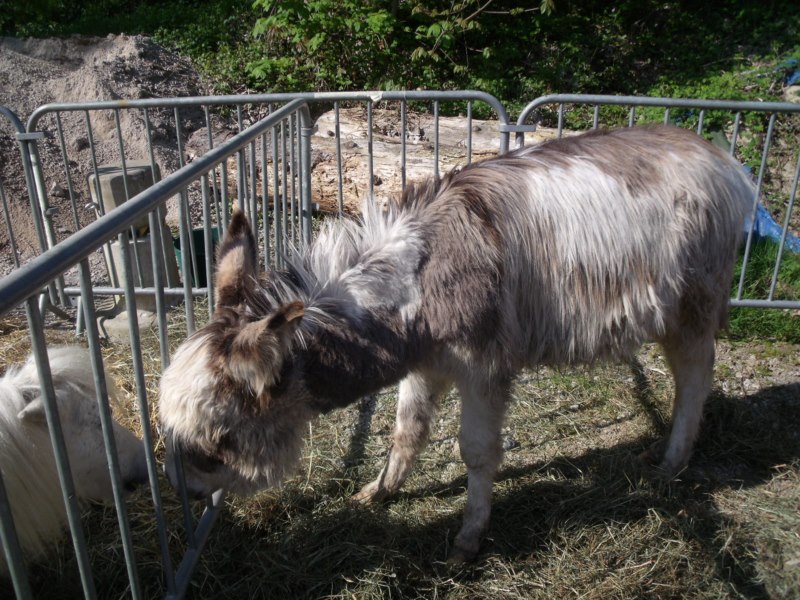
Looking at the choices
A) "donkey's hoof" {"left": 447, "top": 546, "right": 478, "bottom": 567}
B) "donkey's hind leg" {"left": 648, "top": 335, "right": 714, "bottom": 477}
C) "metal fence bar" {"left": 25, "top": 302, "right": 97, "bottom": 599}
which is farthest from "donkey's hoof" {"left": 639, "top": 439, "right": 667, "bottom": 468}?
"metal fence bar" {"left": 25, "top": 302, "right": 97, "bottom": 599}

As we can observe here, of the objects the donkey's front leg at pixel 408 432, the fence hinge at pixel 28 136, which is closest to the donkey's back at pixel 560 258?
the donkey's front leg at pixel 408 432

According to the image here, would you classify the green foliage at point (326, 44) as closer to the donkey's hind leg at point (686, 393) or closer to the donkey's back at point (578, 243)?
the donkey's back at point (578, 243)

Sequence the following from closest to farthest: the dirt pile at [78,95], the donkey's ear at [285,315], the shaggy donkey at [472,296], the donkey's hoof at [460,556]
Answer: the donkey's ear at [285,315] < the shaggy donkey at [472,296] < the donkey's hoof at [460,556] < the dirt pile at [78,95]

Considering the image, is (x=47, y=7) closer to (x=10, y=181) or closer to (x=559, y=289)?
(x=10, y=181)

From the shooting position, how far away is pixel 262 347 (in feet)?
6.41

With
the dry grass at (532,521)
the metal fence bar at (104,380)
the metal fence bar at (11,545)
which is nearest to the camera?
the metal fence bar at (11,545)

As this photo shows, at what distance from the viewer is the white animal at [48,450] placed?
2.49m

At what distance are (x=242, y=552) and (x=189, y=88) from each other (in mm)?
9266

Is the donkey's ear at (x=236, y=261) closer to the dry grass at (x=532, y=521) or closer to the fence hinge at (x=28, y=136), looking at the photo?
the dry grass at (x=532, y=521)

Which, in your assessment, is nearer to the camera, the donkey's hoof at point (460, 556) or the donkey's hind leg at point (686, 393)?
the donkey's hoof at point (460, 556)

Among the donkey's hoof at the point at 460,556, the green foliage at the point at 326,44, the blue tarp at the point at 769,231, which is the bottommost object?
the donkey's hoof at the point at 460,556

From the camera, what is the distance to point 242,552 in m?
2.82

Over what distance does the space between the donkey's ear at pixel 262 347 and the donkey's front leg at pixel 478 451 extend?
97 centimetres

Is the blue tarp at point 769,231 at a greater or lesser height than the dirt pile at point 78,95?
lesser
